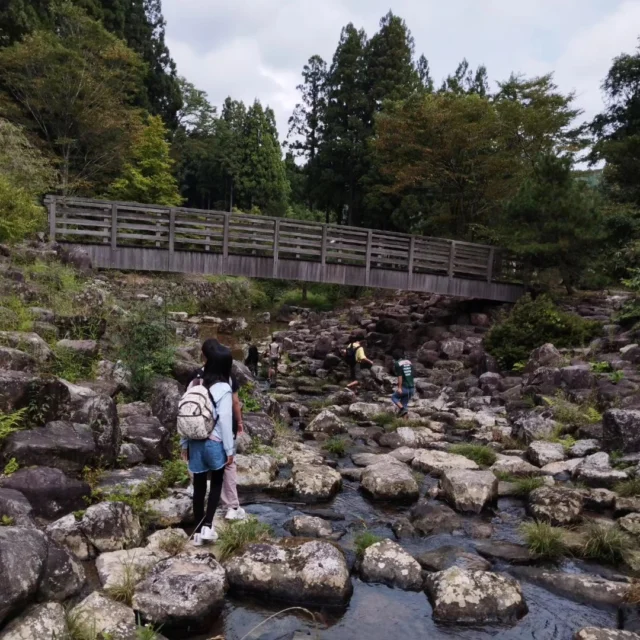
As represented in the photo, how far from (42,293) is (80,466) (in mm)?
5430

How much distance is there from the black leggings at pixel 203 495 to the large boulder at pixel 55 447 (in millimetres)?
1535

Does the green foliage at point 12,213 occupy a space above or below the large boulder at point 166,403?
above

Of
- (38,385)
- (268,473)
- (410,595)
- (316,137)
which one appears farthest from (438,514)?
(316,137)

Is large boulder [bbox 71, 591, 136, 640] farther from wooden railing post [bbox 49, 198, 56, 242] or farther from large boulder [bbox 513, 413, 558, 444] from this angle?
wooden railing post [bbox 49, 198, 56, 242]

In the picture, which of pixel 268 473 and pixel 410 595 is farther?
pixel 268 473

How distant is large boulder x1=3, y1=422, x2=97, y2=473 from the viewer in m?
5.93

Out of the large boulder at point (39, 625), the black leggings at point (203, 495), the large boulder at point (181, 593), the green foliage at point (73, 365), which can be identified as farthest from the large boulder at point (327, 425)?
the large boulder at point (39, 625)

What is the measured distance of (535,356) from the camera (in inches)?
594

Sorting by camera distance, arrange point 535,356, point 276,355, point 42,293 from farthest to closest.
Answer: point 276,355, point 535,356, point 42,293

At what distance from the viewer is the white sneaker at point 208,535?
5.53 m

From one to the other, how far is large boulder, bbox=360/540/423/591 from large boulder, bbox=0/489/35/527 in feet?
10.1

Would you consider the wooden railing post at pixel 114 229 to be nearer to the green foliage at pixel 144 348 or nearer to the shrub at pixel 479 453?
the green foliage at pixel 144 348

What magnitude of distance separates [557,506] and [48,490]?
18.5 ft

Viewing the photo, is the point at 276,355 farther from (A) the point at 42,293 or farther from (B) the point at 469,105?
(B) the point at 469,105
